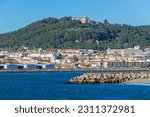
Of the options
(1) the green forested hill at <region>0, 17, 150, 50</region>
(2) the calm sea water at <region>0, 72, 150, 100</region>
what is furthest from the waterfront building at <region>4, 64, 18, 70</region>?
(2) the calm sea water at <region>0, 72, 150, 100</region>

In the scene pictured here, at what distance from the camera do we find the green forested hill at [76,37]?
184750mm

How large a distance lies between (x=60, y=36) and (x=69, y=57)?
28.0 metres

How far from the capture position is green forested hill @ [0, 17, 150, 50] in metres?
185

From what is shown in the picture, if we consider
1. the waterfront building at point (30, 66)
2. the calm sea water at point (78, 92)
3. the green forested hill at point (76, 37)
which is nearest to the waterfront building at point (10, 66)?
the waterfront building at point (30, 66)

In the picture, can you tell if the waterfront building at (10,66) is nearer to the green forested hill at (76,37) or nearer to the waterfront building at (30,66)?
the waterfront building at (30,66)

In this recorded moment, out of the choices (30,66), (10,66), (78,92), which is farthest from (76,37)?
(78,92)

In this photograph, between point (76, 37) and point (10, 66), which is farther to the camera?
point (76, 37)

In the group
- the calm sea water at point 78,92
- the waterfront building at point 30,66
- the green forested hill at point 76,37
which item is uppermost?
the green forested hill at point 76,37

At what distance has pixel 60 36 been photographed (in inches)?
7200

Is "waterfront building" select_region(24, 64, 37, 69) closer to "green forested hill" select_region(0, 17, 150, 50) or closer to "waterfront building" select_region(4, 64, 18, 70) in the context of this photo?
"waterfront building" select_region(4, 64, 18, 70)

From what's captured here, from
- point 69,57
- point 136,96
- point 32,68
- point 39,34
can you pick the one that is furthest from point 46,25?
point 136,96

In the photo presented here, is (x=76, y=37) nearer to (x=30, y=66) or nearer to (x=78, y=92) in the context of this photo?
(x=30, y=66)

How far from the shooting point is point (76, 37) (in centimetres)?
18412

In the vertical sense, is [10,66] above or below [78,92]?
above
